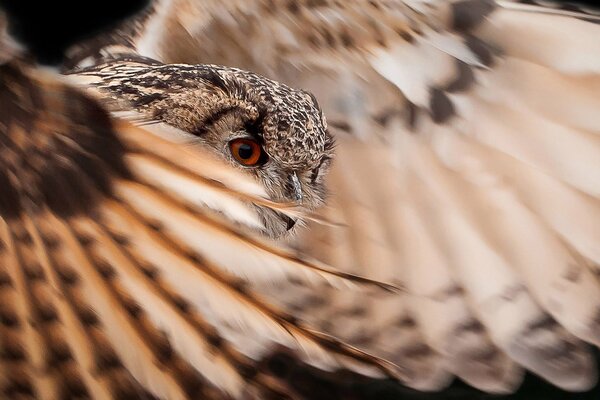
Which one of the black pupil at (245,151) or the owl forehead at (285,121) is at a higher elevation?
the owl forehead at (285,121)

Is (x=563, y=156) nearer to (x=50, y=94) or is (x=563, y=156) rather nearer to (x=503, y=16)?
(x=503, y=16)

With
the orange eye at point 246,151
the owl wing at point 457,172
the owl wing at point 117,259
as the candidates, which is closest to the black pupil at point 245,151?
the orange eye at point 246,151

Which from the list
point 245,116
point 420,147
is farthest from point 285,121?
point 420,147

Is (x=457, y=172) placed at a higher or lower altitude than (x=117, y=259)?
lower

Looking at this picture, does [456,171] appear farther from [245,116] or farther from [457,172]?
[245,116]

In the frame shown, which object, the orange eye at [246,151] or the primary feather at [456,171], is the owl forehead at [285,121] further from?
the primary feather at [456,171]

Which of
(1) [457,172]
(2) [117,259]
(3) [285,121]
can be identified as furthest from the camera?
(1) [457,172]

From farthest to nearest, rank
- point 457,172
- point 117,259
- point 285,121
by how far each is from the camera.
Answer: point 457,172, point 285,121, point 117,259
